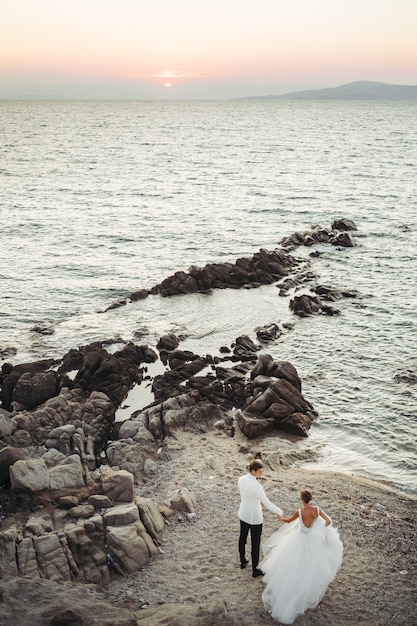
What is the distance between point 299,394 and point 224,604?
486 inches

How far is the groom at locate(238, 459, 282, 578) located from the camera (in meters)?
12.3

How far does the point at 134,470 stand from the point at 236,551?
5.34 metres

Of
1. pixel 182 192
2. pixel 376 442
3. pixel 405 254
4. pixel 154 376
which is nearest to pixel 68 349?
pixel 154 376

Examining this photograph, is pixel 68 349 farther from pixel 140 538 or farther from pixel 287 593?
pixel 287 593

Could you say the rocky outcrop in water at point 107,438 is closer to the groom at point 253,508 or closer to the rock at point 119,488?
the rock at point 119,488

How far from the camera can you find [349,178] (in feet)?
279

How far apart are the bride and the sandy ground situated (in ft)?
1.00

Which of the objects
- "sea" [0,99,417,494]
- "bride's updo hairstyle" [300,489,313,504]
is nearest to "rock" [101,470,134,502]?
"bride's updo hairstyle" [300,489,313,504]

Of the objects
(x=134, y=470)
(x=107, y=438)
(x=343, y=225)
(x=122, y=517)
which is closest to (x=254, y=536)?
(x=122, y=517)

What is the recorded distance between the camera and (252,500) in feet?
41.1

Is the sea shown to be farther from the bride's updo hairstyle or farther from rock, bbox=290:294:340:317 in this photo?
the bride's updo hairstyle

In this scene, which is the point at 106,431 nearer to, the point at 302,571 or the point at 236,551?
the point at 236,551

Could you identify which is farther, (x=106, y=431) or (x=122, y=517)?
(x=106, y=431)

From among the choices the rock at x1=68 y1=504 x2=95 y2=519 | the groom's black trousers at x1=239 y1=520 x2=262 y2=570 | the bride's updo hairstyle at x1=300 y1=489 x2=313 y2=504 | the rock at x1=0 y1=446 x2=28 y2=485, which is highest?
the bride's updo hairstyle at x1=300 y1=489 x2=313 y2=504
